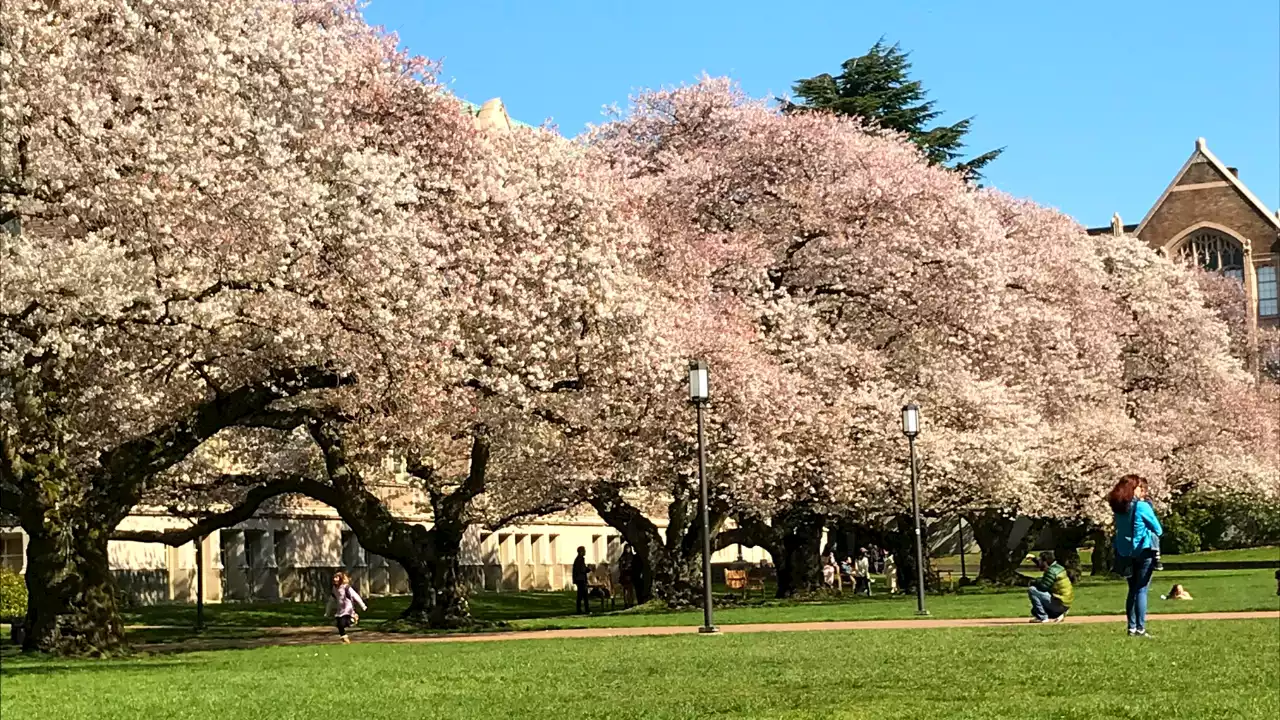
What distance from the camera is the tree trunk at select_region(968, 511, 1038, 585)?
49375 millimetres

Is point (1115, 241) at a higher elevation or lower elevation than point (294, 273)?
higher

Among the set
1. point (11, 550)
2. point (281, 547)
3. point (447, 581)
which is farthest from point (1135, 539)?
point (281, 547)

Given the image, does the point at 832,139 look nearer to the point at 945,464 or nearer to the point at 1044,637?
the point at 945,464

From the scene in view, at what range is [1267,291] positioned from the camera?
102188 millimetres

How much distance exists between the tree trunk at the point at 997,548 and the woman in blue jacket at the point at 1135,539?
2946 centimetres

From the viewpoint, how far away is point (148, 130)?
20.7 meters

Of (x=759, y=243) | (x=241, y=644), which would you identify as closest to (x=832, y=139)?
(x=759, y=243)

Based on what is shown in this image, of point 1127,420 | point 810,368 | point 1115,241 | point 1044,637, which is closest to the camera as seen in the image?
point 1044,637

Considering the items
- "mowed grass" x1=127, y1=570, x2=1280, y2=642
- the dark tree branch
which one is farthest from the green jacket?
the dark tree branch

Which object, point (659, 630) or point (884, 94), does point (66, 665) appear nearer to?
point (659, 630)

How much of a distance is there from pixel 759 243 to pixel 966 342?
573 centimetres

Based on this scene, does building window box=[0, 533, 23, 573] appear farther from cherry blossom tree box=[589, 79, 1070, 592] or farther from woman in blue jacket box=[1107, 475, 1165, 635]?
woman in blue jacket box=[1107, 475, 1165, 635]

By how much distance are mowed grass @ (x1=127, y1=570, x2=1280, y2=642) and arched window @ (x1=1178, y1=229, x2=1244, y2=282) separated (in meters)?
59.1

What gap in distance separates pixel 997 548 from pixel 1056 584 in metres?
27.7
